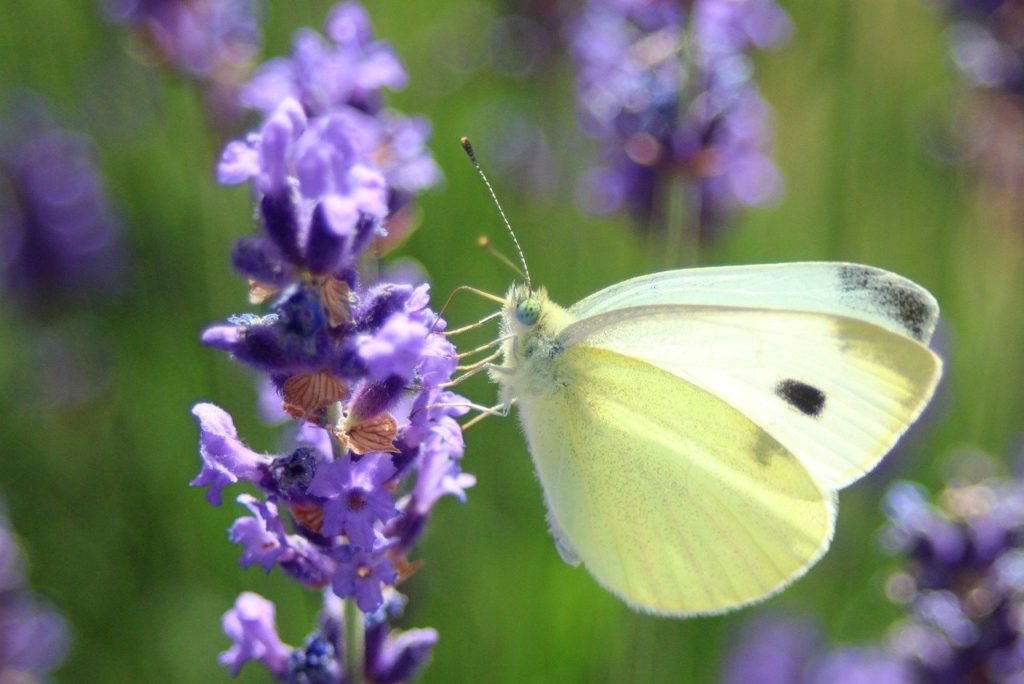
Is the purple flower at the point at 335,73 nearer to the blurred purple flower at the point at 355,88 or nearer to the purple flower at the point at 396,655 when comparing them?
the blurred purple flower at the point at 355,88

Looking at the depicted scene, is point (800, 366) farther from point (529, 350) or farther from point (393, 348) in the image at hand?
point (393, 348)

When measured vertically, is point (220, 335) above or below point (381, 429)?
above

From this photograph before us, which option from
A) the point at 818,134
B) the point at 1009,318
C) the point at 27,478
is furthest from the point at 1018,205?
the point at 27,478

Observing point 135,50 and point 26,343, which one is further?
point 26,343

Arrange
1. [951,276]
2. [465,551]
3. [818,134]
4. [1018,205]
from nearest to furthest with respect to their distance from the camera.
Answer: [465,551]
[1018,205]
[951,276]
[818,134]

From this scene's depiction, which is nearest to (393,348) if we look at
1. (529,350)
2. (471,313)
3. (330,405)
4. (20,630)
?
(330,405)

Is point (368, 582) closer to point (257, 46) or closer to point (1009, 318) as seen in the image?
point (257, 46)

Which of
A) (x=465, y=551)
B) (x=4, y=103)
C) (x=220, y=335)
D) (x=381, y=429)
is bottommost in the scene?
(x=465, y=551)
